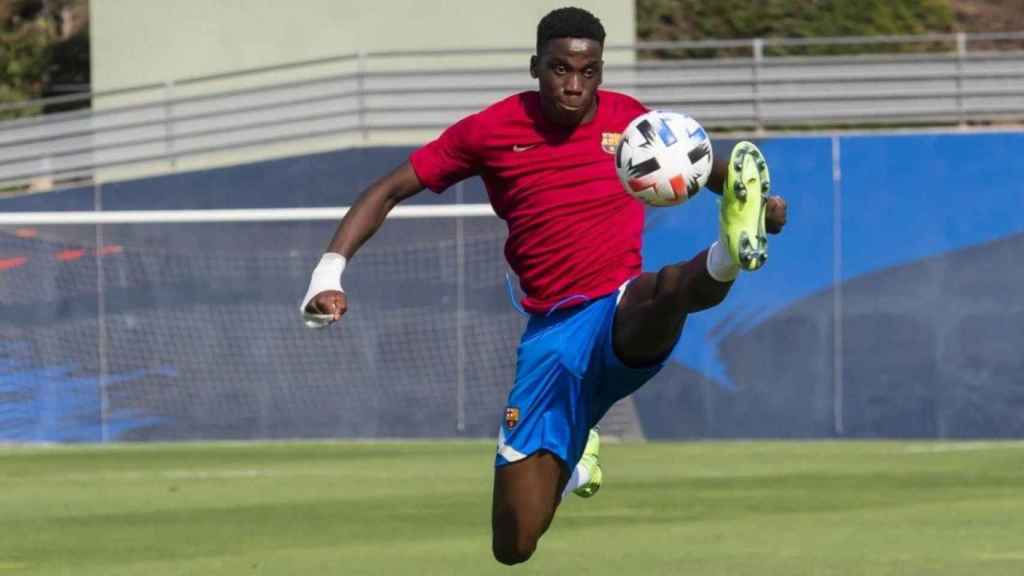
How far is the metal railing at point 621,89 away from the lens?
967 inches

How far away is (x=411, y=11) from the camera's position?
2783cm

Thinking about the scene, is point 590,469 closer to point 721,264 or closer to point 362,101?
point 721,264

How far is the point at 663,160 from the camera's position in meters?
7.88

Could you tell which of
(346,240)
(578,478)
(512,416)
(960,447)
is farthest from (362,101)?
(346,240)

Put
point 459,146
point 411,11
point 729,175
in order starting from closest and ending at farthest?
point 729,175, point 459,146, point 411,11

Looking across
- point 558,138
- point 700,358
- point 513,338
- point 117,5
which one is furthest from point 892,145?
point 558,138

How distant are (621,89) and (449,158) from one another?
1698 cm

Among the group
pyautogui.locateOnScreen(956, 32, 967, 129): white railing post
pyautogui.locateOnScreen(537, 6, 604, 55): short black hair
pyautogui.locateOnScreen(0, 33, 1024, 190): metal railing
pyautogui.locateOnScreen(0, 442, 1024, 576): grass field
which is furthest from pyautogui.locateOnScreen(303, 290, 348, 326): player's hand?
pyautogui.locateOnScreen(956, 32, 967, 129): white railing post

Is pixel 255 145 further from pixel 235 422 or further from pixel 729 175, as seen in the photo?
pixel 729 175

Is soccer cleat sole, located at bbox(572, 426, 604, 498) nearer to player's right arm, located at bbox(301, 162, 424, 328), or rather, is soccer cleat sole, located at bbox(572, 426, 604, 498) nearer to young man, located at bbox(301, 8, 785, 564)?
young man, located at bbox(301, 8, 785, 564)

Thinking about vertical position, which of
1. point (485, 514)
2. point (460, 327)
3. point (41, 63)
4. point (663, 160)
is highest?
point (41, 63)

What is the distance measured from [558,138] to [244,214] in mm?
13729

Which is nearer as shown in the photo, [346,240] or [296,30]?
[346,240]

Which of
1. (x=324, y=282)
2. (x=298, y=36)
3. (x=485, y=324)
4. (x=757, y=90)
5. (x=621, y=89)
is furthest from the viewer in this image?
(x=298, y=36)
